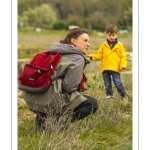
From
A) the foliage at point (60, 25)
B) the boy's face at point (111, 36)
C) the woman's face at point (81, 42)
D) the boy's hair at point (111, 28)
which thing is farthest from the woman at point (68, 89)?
the foliage at point (60, 25)

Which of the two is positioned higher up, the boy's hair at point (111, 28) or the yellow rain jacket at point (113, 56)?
the boy's hair at point (111, 28)

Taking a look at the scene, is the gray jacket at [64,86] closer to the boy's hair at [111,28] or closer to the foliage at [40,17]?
the boy's hair at [111,28]

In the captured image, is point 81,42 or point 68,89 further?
point 81,42

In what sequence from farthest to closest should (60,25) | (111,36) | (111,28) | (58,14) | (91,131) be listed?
1. (58,14)
2. (60,25)
3. (111,36)
4. (111,28)
5. (91,131)

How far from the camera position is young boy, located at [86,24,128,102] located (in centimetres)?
553

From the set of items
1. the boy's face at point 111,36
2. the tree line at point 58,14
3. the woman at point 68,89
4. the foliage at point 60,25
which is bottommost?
the woman at point 68,89

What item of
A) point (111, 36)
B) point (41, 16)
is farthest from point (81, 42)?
point (41, 16)

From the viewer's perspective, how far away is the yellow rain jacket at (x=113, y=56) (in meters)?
5.54

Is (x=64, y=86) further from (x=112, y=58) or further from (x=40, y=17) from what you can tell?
(x=40, y=17)

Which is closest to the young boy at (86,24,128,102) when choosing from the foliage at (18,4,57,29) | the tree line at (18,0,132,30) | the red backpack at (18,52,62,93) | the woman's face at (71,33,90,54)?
the woman's face at (71,33,90,54)

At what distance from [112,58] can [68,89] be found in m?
1.19

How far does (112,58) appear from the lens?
220 inches

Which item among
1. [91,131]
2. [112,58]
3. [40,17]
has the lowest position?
[91,131]

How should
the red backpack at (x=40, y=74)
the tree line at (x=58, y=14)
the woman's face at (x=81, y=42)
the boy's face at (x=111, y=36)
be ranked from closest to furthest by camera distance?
the red backpack at (x=40, y=74) → the woman's face at (x=81, y=42) → the boy's face at (x=111, y=36) → the tree line at (x=58, y=14)
